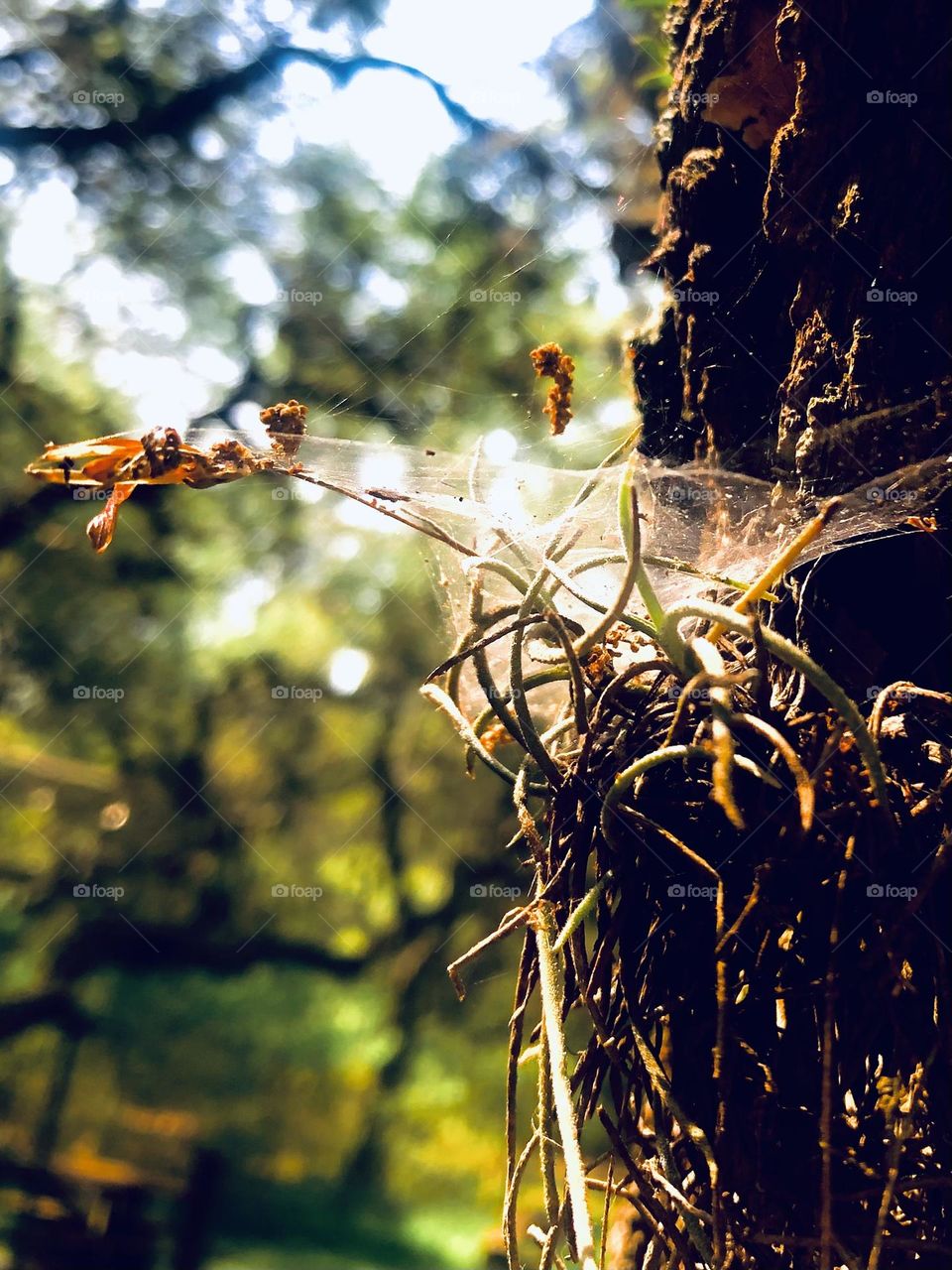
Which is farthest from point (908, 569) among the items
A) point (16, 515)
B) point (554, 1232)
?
point (16, 515)

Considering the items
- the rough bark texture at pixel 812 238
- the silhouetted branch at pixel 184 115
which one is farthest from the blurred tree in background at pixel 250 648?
the rough bark texture at pixel 812 238

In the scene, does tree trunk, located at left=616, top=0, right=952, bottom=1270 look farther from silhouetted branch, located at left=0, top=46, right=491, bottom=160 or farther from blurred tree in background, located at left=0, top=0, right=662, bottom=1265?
silhouetted branch, located at left=0, top=46, right=491, bottom=160

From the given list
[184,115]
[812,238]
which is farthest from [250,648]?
[812,238]

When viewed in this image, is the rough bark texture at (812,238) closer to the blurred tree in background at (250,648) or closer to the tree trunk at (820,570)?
the tree trunk at (820,570)

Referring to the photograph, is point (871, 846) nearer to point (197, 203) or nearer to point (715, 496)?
point (715, 496)

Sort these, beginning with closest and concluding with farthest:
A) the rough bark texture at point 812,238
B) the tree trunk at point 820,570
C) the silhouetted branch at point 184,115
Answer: the tree trunk at point 820,570 → the rough bark texture at point 812,238 → the silhouetted branch at point 184,115

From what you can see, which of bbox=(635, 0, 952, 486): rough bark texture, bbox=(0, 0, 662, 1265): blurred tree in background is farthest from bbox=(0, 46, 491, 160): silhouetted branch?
bbox=(635, 0, 952, 486): rough bark texture

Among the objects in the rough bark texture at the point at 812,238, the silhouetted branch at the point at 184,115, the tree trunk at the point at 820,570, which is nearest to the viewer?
the tree trunk at the point at 820,570
